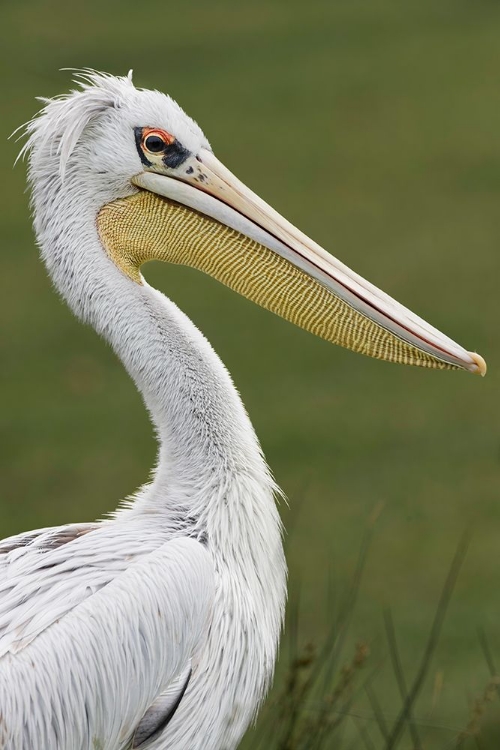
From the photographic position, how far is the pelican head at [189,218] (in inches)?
166

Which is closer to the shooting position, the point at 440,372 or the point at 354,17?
the point at 440,372

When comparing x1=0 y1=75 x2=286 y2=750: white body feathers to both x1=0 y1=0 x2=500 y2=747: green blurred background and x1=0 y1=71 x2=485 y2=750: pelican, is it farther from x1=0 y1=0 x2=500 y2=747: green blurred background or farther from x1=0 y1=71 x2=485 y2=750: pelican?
x1=0 y1=0 x2=500 y2=747: green blurred background

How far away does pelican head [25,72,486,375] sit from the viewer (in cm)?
423

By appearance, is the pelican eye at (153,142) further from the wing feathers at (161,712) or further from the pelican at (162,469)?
the wing feathers at (161,712)

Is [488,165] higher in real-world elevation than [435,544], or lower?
higher

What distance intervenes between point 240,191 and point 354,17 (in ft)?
54.4

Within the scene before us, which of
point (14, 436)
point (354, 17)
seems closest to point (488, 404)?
point (14, 436)

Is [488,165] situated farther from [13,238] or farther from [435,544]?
[435,544]

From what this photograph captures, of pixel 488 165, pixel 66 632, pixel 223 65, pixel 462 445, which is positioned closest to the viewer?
pixel 66 632

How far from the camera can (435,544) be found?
350 inches

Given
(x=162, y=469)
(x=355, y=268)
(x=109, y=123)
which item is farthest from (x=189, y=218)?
(x=355, y=268)

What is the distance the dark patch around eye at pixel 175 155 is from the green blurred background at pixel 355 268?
1.22m

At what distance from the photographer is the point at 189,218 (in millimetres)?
4305

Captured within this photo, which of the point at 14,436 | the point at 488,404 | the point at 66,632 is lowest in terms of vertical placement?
the point at 66,632
